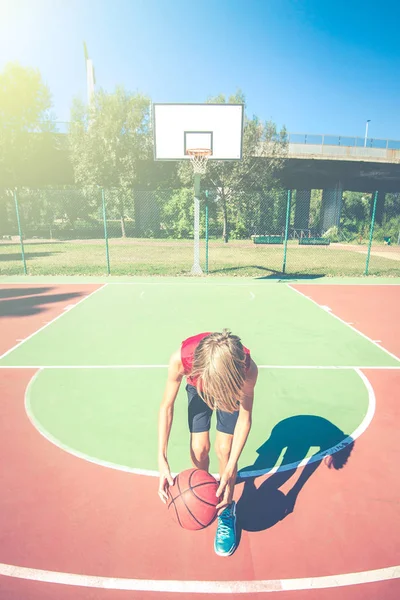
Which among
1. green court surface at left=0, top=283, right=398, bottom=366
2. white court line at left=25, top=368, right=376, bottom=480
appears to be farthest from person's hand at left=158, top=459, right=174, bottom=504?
green court surface at left=0, top=283, right=398, bottom=366

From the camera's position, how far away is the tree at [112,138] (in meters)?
30.1

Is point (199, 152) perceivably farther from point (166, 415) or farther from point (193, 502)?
point (193, 502)

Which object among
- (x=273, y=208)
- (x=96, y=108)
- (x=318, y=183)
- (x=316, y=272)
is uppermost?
(x=96, y=108)

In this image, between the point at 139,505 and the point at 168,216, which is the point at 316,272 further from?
the point at 168,216

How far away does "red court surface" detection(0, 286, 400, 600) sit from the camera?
2.88 metres

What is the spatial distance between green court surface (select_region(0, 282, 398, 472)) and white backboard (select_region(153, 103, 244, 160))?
6.77 meters

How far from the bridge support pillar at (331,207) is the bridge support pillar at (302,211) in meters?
3.78

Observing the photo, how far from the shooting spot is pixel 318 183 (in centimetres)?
3738

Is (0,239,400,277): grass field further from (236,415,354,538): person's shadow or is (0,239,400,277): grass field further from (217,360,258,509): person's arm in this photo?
(217,360,258,509): person's arm

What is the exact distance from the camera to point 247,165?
86.4 ft

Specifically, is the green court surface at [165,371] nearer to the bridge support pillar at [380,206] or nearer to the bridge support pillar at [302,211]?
the bridge support pillar at [302,211]

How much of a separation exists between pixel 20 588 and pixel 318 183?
3935 centimetres

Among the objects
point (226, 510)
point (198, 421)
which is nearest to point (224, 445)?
point (198, 421)

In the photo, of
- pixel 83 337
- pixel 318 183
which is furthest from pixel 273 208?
pixel 83 337
